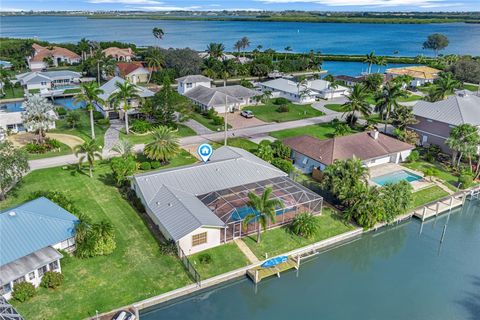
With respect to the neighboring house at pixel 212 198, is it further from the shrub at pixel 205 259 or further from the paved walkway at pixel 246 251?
the shrub at pixel 205 259

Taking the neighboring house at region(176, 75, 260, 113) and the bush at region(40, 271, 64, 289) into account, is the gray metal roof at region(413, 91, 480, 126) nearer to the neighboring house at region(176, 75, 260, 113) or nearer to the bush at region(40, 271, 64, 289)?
the neighboring house at region(176, 75, 260, 113)

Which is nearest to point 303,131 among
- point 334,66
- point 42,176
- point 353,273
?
point 353,273

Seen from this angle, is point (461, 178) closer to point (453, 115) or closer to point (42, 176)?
point (453, 115)

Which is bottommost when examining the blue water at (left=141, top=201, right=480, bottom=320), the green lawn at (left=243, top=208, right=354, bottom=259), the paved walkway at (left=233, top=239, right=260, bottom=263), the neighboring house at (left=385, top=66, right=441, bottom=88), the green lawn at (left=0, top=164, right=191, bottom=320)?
the blue water at (left=141, top=201, right=480, bottom=320)

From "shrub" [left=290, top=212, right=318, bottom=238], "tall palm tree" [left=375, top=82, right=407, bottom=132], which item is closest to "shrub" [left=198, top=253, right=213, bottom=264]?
"shrub" [left=290, top=212, right=318, bottom=238]

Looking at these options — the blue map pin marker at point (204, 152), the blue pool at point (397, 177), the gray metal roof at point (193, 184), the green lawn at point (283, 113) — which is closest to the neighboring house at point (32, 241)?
the gray metal roof at point (193, 184)
